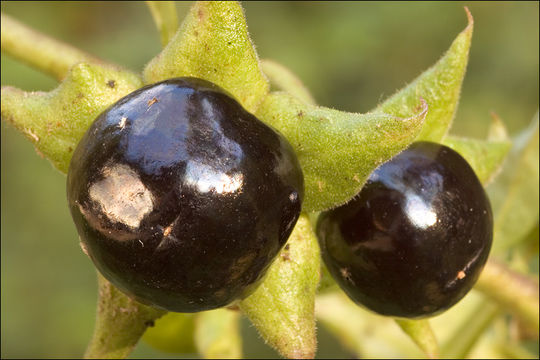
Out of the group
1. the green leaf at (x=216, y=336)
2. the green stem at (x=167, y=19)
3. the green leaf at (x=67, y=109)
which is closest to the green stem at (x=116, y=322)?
the green leaf at (x=67, y=109)

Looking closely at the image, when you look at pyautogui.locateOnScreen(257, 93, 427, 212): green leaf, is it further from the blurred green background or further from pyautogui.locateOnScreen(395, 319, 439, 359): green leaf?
the blurred green background

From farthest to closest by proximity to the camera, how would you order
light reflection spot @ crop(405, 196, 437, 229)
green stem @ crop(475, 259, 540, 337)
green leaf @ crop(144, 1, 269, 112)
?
green stem @ crop(475, 259, 540, 337) < light reflection spot @ crop(405, 196, 437, 229) < green leaf @ crop(144, 1, 269, 112)

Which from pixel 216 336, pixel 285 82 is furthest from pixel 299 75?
pixel 285 82

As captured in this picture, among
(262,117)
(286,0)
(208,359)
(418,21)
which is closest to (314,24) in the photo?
(286,0)

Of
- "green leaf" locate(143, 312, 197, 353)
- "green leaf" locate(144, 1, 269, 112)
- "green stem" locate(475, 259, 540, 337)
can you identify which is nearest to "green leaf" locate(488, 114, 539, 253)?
"green stem" locate(475, 259, 540, 337)

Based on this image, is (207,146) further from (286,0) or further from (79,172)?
(286,0)
